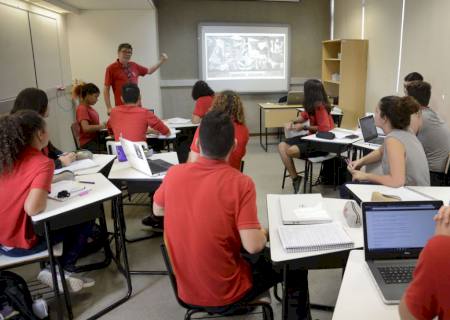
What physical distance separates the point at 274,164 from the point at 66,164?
3.30m


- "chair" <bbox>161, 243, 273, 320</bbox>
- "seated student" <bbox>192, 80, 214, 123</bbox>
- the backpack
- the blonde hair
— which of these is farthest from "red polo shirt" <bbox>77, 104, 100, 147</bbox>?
"chair" <bbox>161, 243, 273, 320</bbox>

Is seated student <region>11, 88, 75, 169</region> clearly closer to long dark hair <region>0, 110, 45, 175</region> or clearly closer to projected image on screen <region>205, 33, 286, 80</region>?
long dark hair <region>0, 110, 45, 175</region>

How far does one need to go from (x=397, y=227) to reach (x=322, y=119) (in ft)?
9.15

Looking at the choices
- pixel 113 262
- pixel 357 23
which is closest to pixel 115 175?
pixel 113 262

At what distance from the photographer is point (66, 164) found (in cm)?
285

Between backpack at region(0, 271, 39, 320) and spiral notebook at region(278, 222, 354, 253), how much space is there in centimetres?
137

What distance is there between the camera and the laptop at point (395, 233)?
1.42 meters

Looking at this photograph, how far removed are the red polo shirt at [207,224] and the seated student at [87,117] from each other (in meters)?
2.90

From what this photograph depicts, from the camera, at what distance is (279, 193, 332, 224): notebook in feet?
5.90

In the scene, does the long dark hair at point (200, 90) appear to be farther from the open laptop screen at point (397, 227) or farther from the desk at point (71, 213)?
the open laptop screen at point (397, 227)

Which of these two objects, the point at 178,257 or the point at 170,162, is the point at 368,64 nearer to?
the point at 170,162

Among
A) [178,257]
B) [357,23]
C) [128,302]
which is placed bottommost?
[128,302]

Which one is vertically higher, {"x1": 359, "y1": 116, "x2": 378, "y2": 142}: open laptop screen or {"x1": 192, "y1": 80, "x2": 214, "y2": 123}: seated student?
{"x1": 192, "y1": 80, "x2": 214, "y2": 123}: seated student

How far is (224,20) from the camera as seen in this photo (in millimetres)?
7023
